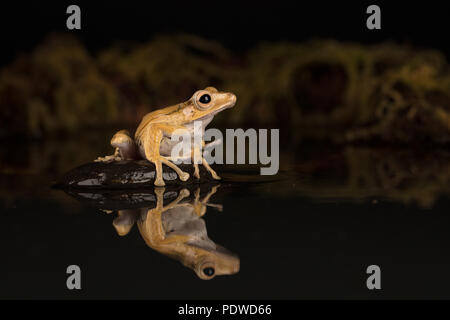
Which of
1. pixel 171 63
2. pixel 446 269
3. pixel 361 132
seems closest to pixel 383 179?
pixel 446 269

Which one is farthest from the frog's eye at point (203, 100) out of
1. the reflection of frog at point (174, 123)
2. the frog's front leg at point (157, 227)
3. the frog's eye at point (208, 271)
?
the frog's eye at point (208, 271)

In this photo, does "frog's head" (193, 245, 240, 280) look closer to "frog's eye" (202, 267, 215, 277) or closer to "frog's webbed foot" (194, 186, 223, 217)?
"frog's eye" (202, 267, 215, 277)

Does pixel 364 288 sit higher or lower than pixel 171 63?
lower

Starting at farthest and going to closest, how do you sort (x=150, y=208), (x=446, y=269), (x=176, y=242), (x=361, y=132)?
1. (x=361, y=132)
2. (x=150, y=208)
3. (x=176, y=242)
4. (x=446, y=269)

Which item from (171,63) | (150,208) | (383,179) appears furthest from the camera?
(171,63)

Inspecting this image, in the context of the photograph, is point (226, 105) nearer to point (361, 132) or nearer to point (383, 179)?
point (383, 179)

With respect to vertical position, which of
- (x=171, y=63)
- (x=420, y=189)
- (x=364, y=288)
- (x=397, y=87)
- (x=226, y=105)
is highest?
(x=171, y=63)

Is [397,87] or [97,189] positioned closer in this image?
[97,189]

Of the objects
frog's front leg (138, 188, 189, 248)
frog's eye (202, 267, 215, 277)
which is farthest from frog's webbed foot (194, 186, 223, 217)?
frog's eye (202, 267, 215, 277)
